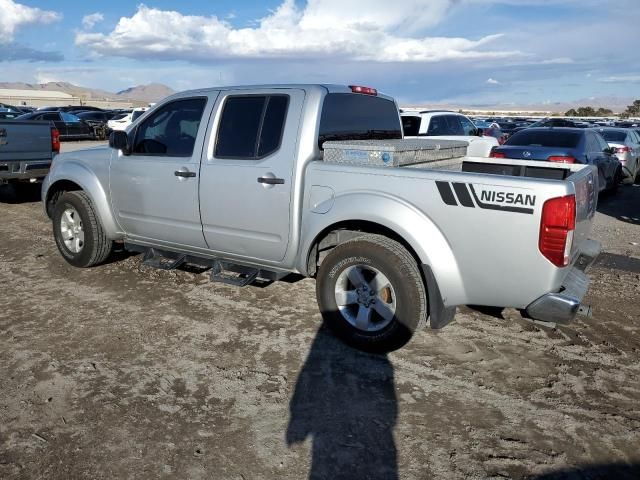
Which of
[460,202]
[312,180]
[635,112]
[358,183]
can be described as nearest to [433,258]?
[460,202]

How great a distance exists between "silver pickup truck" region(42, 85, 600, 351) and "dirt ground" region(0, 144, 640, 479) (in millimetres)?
420

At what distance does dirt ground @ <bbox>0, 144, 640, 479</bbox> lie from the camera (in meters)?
2.91

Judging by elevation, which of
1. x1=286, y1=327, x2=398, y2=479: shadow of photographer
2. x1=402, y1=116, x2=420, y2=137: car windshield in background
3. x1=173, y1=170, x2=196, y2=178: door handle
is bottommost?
x1=286, y1=327, x2=398, y2=479: shadow of photographer

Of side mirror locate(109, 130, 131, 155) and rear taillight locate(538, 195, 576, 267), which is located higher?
side mirror locate(109, 130, 131, 155)

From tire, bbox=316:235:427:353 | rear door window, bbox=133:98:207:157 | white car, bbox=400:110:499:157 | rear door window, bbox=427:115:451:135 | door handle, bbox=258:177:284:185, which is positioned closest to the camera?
tire, bbox=316:235:427:353

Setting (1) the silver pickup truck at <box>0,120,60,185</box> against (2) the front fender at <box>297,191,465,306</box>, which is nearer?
(2) the front fender at <box>297,191,465,306</box>

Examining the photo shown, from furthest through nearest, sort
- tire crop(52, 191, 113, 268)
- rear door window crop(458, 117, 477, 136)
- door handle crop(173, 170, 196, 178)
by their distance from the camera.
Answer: rear door window crop(458, 117, 477, 136)
tire crop(52, 191, 113, 268)
door handle crop(173, 170, 196, 178)

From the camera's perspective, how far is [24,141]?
9500 millimetres

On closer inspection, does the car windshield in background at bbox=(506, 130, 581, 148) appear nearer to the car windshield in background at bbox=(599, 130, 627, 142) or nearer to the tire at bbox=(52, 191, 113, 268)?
the car windshield in background at bbox=(599, 130, 627, 142)

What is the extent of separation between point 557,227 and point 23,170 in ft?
29.8

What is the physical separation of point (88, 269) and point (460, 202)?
14.3 ft

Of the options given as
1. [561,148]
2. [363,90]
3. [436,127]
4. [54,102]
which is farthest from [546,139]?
[54,102]

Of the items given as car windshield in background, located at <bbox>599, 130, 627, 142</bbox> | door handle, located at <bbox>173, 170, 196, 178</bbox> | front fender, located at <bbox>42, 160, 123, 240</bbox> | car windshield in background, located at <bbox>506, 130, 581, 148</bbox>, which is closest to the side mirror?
front fender, located at <bbox>42, 160, 123, 240</bbox>

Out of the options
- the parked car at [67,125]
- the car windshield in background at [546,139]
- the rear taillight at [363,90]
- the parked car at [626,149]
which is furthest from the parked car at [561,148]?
the parked car at [67,125]
